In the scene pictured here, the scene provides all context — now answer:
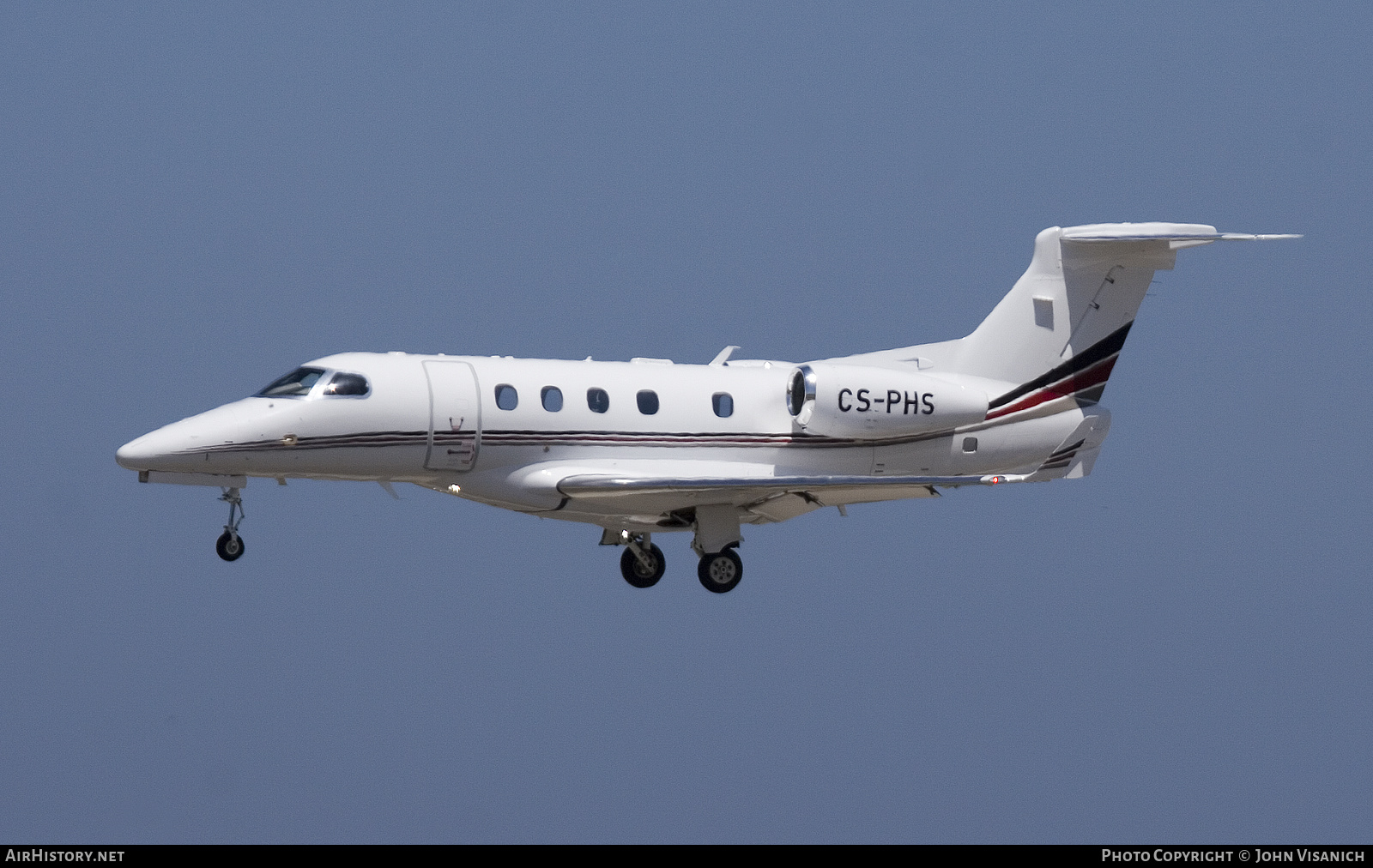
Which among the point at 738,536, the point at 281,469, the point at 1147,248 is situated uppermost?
the point at 1147,248

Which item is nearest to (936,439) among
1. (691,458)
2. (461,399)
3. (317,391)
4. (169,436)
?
(691,458)

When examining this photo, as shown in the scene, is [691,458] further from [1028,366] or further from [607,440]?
[1028,366]

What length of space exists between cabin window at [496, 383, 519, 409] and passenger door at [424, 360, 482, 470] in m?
0.30

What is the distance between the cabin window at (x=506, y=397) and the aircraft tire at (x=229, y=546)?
3.96 m

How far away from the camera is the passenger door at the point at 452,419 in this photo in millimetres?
26688

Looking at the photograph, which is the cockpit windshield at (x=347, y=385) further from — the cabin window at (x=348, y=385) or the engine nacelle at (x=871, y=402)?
the engine nacelle at (x=871, y=402)

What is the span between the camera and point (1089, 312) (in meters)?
30.0

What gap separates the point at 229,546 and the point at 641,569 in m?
6.80

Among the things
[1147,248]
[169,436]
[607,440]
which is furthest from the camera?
[1147,248]

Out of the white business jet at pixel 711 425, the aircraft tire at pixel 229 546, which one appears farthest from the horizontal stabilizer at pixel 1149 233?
the aircraft tire at pixel 229 546

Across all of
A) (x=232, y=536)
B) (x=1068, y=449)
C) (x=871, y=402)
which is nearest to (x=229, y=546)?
(x=232, y=536)

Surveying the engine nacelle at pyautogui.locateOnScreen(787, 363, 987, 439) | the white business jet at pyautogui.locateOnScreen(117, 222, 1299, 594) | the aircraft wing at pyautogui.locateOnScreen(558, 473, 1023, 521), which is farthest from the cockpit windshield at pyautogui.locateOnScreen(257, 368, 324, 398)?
the engine nacelle at pyautogui.locateOnScreen(787, 363, 987, 439)

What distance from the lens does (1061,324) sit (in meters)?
30.0

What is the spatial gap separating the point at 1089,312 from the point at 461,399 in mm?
9872
